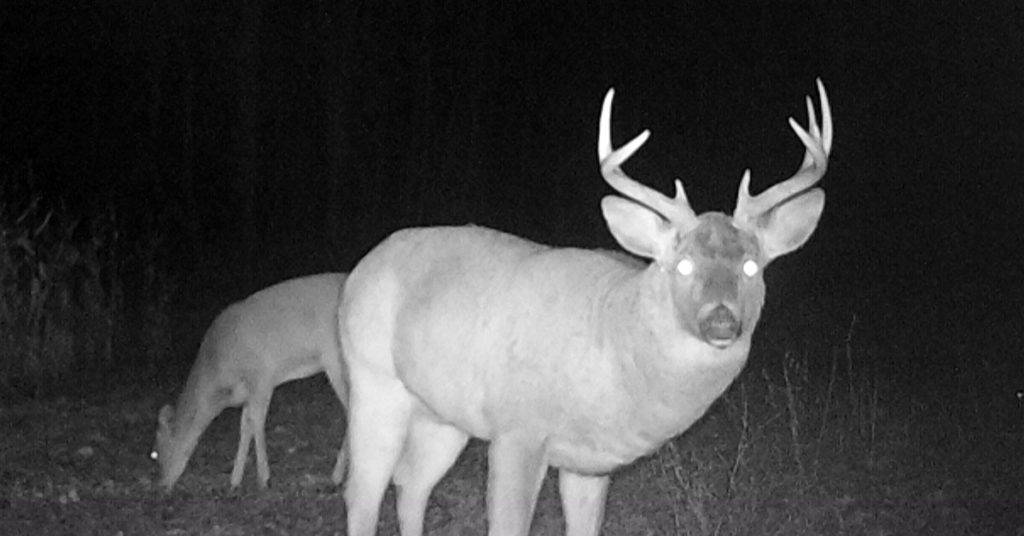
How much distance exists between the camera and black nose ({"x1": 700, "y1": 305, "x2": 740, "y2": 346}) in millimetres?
6246

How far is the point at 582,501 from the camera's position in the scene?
294 inches

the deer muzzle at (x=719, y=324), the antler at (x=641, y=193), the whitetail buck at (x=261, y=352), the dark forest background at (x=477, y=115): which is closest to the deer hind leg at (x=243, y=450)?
the whitetail buck at (x=261, y=352)

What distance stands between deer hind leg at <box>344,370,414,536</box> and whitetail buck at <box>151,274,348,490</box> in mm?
3897

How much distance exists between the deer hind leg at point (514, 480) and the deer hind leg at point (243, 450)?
445cm

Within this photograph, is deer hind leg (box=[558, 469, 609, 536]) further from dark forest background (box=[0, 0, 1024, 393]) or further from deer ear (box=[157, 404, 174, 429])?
dark forest background (box=[0, 0, 1024, 393])

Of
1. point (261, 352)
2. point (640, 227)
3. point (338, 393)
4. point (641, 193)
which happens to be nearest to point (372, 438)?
point (640, 227)

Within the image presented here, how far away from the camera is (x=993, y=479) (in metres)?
9.76

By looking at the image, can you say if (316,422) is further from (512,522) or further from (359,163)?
(359,163)

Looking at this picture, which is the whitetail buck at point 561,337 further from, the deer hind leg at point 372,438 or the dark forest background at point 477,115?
the dark forest background at point 477,115

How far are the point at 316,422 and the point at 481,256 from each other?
20.1ft

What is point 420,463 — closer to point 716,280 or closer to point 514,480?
point 514,480

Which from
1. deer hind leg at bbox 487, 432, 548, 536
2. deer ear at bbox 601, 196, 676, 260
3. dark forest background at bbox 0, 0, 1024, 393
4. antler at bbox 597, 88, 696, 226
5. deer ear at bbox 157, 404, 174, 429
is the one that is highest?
antler at bbox 597, 88, 696, 226

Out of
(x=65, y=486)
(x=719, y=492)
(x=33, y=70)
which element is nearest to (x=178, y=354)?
(x=65, y=486)

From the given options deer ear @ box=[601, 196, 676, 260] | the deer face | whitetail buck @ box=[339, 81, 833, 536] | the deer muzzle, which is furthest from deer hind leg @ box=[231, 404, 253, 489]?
the deer muzzle
